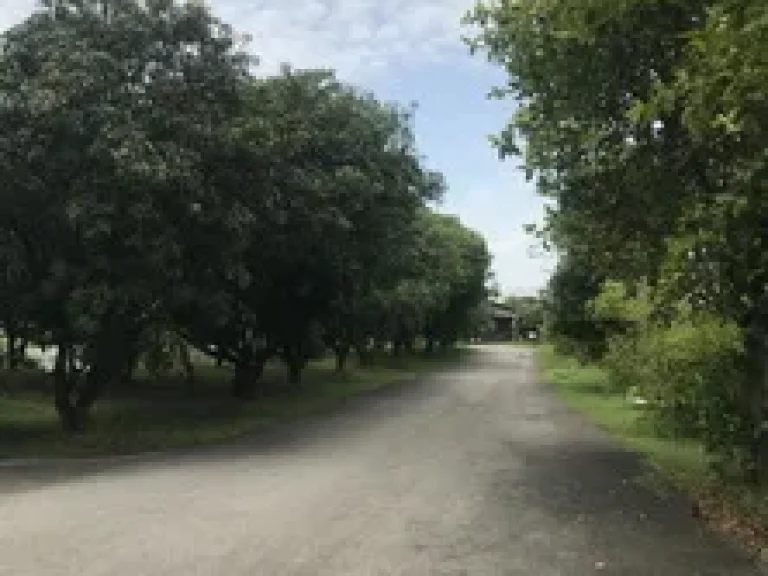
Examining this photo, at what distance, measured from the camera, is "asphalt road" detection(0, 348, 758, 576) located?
901cm

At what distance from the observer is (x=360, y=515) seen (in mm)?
11359

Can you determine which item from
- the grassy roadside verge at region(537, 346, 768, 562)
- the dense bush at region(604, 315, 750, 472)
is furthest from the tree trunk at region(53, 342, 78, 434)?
the dense bush at region(604, 315, 750, 472)

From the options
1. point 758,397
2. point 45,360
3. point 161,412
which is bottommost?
point 161,412

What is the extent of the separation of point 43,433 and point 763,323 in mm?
14279

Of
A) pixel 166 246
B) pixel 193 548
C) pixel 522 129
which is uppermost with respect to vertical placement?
pixel 522 129

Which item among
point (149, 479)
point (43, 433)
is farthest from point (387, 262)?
point (149, 479)

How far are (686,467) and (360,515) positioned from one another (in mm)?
6910

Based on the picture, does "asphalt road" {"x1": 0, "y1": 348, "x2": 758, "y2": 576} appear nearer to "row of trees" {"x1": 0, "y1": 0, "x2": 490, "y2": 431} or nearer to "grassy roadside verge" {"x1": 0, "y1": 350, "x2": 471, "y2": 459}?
"grassy roadside verge" {"x1": 0, "y1": 350, "x2": 471, "y2": 459}

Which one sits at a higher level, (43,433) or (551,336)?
(551,336)

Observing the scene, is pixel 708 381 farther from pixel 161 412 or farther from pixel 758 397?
pixel 161 412

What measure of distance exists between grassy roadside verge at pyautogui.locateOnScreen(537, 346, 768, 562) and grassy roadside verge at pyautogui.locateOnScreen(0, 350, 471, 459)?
24.4ft

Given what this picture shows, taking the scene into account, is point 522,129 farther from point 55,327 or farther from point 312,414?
point 312,414

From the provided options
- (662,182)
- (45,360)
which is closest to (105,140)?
(662,182)

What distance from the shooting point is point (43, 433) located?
20578mm
